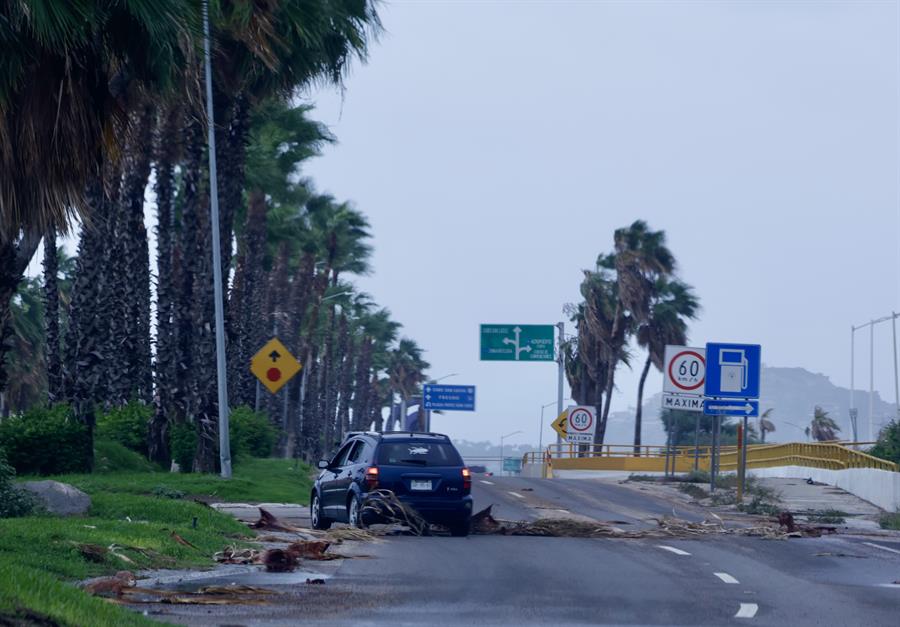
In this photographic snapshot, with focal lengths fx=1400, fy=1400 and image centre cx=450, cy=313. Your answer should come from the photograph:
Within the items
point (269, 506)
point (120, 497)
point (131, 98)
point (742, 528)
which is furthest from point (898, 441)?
point (131, 98)

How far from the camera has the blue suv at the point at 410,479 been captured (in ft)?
72.0

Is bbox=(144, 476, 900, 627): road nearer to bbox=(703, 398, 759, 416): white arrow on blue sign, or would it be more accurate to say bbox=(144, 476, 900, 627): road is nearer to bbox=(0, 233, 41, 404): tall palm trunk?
bbox=(0, 233, 41, 404): tall palm trunk

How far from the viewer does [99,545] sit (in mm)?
14664

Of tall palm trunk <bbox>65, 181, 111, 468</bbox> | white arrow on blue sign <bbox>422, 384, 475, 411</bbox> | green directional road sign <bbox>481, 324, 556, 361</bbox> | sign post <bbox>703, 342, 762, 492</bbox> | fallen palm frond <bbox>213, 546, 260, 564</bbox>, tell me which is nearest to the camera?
fallen palm frond <bbox>213, 546, 260, 564</bbox>

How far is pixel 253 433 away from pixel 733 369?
59.7 ft

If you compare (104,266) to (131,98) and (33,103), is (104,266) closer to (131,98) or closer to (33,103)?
(131,98)

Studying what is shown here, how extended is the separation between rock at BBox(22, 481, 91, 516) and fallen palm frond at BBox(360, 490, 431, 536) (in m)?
4.29

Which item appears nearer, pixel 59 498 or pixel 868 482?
pixel 59 498

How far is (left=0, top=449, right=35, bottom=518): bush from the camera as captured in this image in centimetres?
1758

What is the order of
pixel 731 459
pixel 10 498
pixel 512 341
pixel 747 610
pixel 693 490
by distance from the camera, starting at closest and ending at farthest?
pixel 747 610, pixel 10 498, pixel 693 490, pixel 731 459, pixel 512 341

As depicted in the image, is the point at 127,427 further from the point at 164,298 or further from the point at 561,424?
the point at 561,424

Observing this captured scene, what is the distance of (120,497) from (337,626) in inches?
442

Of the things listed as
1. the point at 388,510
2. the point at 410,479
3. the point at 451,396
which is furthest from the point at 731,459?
the point at 451,396

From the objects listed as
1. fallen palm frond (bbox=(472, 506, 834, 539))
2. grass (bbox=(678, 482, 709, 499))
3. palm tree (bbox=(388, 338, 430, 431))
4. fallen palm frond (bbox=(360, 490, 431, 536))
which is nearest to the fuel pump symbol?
grass (bbox=(678, 482, 709, 499))
